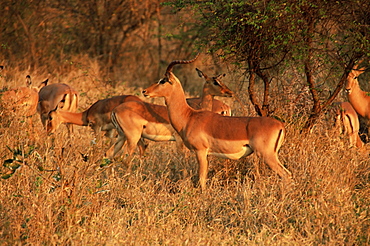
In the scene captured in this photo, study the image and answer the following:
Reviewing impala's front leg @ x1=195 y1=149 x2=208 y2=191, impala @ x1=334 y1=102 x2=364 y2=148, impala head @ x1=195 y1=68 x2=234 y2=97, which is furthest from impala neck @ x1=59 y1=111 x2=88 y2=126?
impala @ x1=334 y1=102 x2=364 y2=148

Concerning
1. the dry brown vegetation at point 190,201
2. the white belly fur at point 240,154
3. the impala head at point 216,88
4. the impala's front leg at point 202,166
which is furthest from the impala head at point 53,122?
the white belly fur at point 240,154

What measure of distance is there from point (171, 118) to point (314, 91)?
5.70 ft

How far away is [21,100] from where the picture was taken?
25.0ft

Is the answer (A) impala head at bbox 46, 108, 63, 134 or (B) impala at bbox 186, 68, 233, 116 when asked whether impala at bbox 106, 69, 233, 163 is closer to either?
(B) impala at bbox 186, 68, 233, 116

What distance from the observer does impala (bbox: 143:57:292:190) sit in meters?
5.32

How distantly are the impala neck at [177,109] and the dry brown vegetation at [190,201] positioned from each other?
1.84ft

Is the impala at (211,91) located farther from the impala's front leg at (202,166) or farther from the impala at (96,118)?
the impala's front leg at (202,166)

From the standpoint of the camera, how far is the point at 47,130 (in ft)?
24.3

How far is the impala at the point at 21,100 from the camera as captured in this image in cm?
702

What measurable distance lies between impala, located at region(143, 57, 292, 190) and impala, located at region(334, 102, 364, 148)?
184cm

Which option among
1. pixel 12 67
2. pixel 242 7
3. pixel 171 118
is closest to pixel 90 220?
pixel 171 118

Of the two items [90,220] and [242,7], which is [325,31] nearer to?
[242,7]

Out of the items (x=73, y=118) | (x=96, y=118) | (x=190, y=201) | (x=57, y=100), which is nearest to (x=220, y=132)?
(x=190, y=201)

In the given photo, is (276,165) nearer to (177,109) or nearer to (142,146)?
(177,109)
